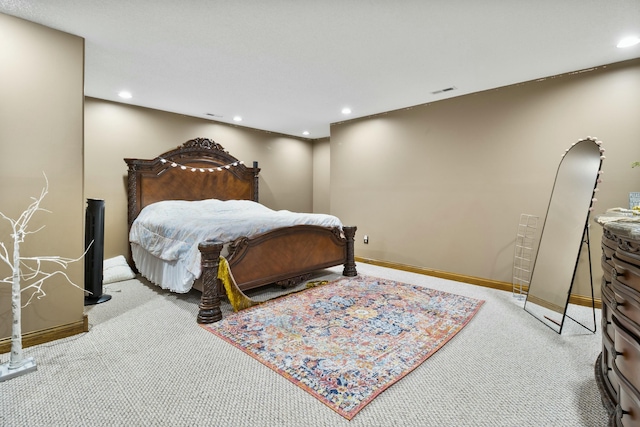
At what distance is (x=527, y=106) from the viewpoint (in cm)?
340

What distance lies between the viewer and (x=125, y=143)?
4207 millimetres

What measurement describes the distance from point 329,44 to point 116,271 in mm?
3592

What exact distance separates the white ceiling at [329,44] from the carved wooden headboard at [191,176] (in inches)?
36.2

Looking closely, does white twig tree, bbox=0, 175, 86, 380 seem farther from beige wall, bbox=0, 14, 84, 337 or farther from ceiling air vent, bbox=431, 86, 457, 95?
ceiling air vent, bbox=431, 86, 457, 95

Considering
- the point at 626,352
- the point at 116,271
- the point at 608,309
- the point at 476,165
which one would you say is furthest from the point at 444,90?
the point at 116,271

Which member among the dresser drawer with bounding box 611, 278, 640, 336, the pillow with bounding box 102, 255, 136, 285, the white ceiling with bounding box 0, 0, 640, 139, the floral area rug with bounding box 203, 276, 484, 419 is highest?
the white ceiling with bounding box 0, 0, 640, 139

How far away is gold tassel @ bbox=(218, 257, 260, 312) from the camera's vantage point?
2701 mm

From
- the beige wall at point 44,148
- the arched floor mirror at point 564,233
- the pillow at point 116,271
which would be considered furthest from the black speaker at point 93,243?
the arched floor mirror at point 564,233

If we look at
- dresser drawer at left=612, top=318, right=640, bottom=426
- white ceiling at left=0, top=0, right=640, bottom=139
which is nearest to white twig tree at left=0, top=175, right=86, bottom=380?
white ceiling at left=0, top=0, right=640, bottom=139

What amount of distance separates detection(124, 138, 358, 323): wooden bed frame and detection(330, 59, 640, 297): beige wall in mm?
1062

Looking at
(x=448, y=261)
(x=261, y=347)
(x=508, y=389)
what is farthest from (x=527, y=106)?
(x=261, y=347)

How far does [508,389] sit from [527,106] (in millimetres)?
3023

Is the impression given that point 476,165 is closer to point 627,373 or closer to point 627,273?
point 627,273

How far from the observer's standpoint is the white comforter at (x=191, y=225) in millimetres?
2869
